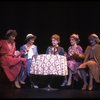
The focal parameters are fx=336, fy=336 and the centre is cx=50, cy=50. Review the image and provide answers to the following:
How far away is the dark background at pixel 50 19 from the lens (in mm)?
8039

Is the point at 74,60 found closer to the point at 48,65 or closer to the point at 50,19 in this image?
the point at 48,65

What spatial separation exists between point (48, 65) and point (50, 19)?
2311mm

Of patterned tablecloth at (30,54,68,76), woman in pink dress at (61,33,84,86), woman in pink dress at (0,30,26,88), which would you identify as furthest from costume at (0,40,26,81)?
woman in pink dress at (61,33,84,86)

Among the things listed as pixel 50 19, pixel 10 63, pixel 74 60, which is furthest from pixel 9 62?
pixel 50 19

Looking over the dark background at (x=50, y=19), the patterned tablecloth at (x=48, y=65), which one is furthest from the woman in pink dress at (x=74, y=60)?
the patterned tablecloth at (x=48, y=65)

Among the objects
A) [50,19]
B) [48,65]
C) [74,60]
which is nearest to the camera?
[48,65]

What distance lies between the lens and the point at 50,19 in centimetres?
818

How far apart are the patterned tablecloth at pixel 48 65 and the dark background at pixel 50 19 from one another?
6.37 feet

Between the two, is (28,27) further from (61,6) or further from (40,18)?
(61,6)

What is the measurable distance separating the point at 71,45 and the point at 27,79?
133cm

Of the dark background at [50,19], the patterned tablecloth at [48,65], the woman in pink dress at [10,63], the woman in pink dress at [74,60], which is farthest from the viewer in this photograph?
the dark background at [50,19]

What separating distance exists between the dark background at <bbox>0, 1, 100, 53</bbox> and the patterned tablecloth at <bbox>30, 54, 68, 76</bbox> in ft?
6.37

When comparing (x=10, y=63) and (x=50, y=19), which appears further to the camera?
(x=50, y=19)

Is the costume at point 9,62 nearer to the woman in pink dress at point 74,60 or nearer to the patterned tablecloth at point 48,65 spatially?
the patterned tablecloth at point 48,65
